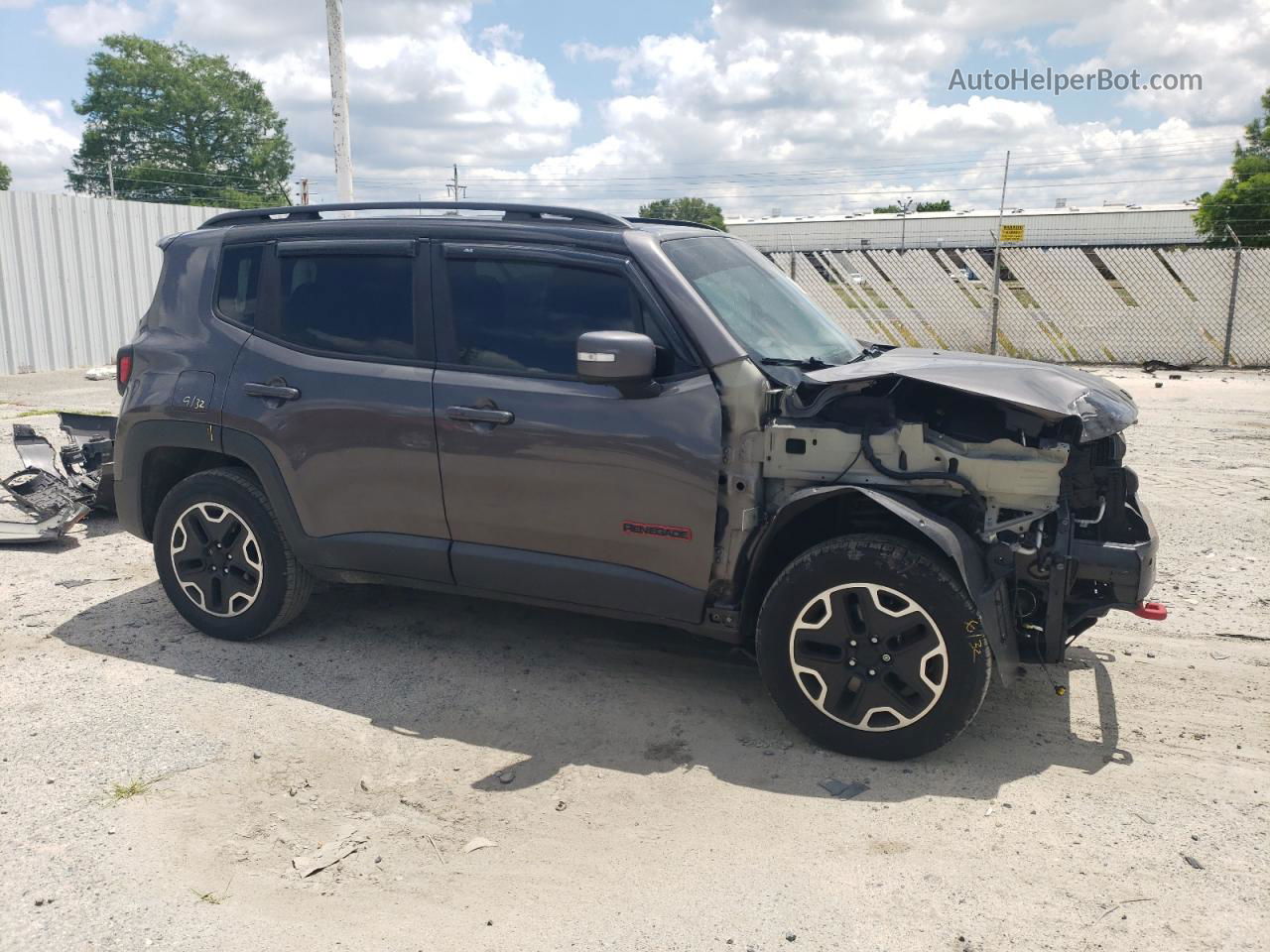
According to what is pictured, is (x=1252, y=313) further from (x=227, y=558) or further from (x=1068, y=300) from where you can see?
(x=227, y=558)

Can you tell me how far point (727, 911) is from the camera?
9.77 feet

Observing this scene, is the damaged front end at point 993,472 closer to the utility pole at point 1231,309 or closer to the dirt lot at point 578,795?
the dirt lot at point 578,795

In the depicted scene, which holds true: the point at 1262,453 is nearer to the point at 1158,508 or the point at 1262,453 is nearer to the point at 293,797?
the point at 1158,508

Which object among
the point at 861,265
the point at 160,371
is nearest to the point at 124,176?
the point at 861,265

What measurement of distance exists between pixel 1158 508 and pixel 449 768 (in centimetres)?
557

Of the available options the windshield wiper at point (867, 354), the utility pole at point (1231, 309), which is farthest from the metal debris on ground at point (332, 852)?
the utility pole at point (1231, 309)

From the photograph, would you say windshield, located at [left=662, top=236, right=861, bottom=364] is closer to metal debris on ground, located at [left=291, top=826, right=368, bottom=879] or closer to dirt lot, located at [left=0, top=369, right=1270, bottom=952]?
dirt lot, located at [left=0, top=369, right=1270, bottom=952]

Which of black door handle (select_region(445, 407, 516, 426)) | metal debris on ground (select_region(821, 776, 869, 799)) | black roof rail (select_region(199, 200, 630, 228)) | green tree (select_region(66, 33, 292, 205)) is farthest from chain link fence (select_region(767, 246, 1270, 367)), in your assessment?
green tree (select_region(66, 33, 292, 205))

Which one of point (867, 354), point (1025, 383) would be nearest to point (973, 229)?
point (867, 354)

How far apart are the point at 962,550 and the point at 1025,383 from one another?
0.71 m

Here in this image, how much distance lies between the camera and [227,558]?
491 centimetres

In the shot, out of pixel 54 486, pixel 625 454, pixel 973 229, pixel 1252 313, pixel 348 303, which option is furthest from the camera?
pixel 973 229

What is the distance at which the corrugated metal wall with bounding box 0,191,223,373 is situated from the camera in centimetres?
1486

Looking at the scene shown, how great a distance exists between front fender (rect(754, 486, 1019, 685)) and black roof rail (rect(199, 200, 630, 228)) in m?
1.41
